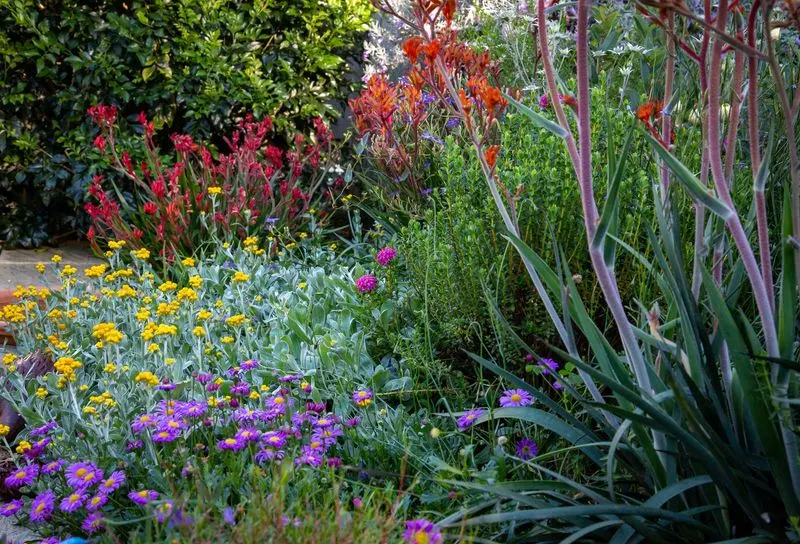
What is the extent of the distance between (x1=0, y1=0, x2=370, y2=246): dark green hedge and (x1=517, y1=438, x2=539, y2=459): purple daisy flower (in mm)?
3903

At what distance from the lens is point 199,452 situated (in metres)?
2.47

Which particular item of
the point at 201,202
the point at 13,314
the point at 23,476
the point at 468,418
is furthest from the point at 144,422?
the point at 201,202

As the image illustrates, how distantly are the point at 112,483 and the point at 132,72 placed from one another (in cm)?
418

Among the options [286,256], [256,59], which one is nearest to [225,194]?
[286,256]

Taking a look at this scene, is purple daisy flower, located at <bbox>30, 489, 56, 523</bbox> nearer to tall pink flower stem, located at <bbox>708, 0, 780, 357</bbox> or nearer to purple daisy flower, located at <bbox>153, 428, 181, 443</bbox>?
purple daisy flower, located at <bbox>153, 428, 181, 443</bbox>

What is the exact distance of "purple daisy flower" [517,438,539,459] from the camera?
2.35m

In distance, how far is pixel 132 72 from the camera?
5723 millimetres

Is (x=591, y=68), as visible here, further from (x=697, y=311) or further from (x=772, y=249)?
(x=697, y=311)

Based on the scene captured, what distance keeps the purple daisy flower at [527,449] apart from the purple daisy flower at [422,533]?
73 centimetres

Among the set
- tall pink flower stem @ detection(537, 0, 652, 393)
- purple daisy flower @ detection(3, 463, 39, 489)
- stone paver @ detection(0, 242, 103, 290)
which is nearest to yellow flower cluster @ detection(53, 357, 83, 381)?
purple daisy flower @ detection(3, 463, 39, 489)

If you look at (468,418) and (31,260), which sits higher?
(468,418)

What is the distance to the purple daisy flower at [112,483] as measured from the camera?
219 centimetres

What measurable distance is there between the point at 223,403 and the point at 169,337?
670 millimetres

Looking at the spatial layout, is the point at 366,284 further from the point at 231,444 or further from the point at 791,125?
the point at 791,125
